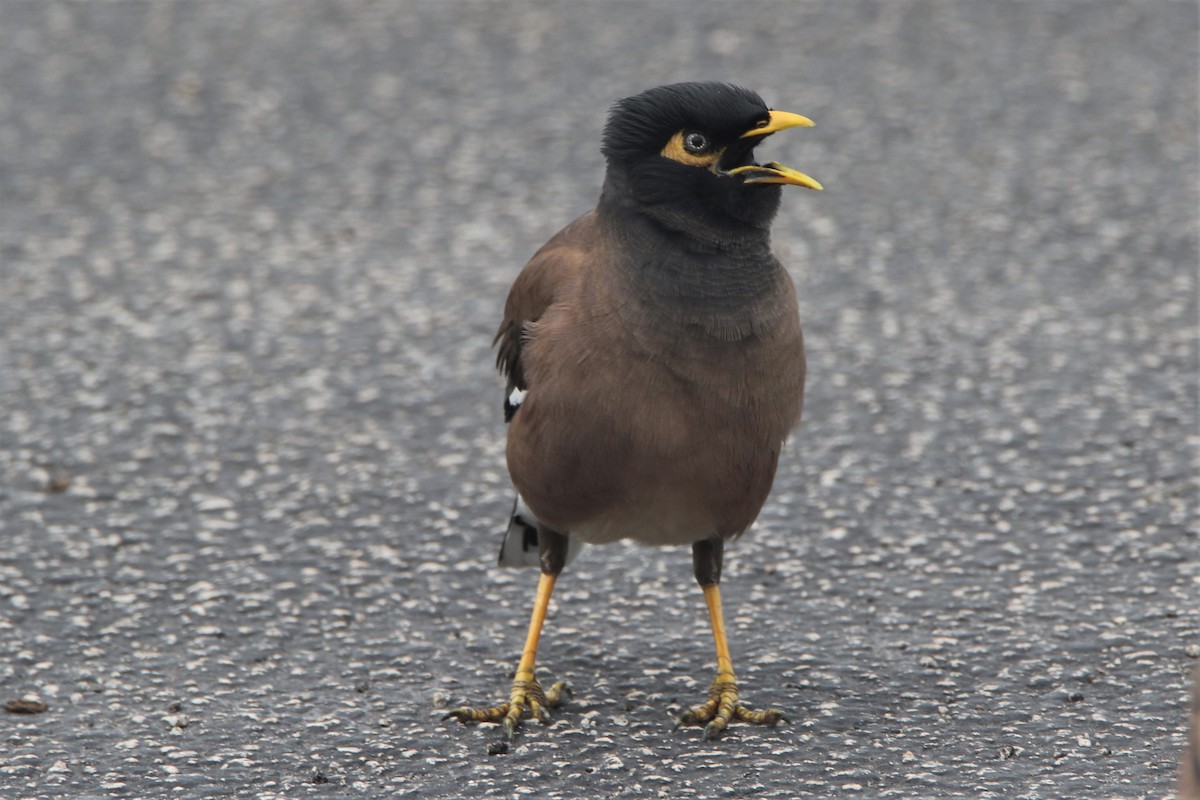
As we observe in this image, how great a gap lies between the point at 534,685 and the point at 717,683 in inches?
19.1

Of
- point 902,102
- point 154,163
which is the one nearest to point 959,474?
point 902,102

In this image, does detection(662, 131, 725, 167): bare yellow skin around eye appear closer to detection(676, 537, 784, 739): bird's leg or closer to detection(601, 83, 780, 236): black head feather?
detection(601, 83, 780, 236): black head feather

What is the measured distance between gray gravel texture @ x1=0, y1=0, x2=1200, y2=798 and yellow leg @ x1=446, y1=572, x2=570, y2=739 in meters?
0.05

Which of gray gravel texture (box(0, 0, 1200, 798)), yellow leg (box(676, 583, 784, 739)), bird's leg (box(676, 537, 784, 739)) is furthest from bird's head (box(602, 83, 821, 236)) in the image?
gray gravel texture (box(0, 0, 1200, 798))

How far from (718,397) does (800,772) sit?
938mm

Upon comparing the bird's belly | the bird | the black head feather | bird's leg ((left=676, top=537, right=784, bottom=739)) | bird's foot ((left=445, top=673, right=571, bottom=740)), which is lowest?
bird's foot ((left=445, top=673, right=571, bottom=740))

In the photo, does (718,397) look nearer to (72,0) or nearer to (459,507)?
(459,507)

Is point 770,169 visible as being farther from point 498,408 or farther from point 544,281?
point 498,408

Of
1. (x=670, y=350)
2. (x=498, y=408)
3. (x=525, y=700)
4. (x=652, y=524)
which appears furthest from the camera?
(x=498, y=408)

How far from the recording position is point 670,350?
13.7ft

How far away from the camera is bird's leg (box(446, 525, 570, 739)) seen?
14.5 feet

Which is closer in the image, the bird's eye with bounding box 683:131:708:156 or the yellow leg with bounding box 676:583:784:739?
the bird's eye with bounding box 683:131:708:156

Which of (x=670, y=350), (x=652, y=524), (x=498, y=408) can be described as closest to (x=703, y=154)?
(x=670, y=350)

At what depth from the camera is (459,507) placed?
5797mm
